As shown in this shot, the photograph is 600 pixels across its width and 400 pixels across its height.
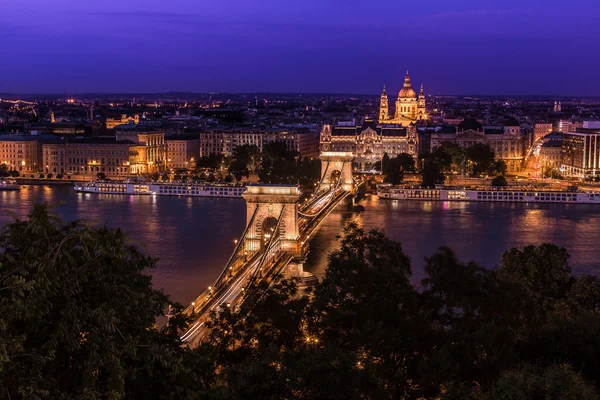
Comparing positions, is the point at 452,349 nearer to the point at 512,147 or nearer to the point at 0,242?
the point at 0,242

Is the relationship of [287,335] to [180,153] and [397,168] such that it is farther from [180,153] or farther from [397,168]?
[180,153]

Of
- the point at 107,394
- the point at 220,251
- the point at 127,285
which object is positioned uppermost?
the point at 127,285

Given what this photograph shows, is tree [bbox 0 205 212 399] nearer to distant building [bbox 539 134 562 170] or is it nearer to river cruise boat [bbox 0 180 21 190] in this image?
river cruise boat [bbox 0 180 21 190]

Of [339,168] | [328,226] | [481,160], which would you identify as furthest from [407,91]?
[328,226]

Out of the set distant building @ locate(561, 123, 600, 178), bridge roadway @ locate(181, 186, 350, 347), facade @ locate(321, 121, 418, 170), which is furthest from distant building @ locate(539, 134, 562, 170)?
bridge roadway @ locate(181, 186, 350, 347)

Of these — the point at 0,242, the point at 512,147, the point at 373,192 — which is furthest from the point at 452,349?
the point at 512,147

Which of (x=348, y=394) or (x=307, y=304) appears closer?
(x=348, y=394)
